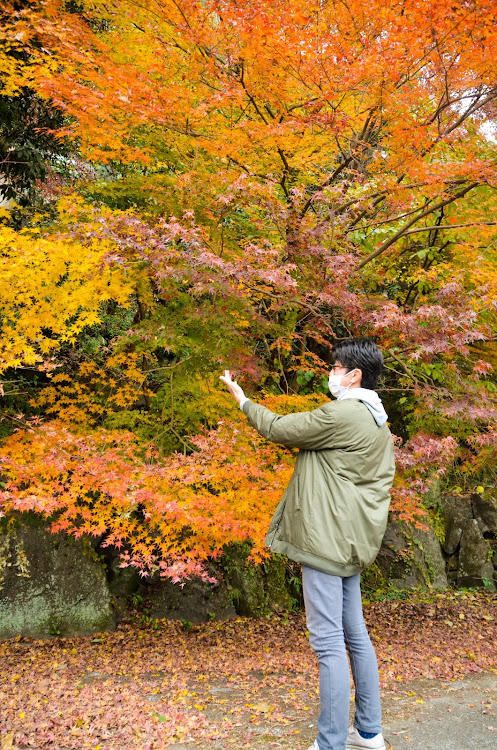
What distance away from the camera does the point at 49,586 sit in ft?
18.6

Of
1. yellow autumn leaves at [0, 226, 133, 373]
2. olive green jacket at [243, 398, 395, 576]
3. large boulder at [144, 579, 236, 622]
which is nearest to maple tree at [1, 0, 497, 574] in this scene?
yellow autumn leaves at [0, 226, 133, 373]

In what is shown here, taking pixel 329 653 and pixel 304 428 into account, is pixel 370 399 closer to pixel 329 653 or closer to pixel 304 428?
pixel 304 428

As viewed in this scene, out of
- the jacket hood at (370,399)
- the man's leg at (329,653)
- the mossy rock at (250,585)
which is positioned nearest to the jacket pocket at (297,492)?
the man's leg at (329,653)

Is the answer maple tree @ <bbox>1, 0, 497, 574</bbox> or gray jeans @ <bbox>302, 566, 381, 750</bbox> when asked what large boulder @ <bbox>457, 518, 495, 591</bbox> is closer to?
maple tree @ <bbox>1, 0, 497, 574</bbox>

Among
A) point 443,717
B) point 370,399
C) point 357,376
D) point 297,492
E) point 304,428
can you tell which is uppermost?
point 357,376

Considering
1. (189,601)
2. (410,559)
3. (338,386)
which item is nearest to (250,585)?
(189,601)

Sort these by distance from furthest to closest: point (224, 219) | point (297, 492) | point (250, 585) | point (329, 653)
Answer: point (250, 585)
point (224, 219)
point (297, 492)
point (329, 653)

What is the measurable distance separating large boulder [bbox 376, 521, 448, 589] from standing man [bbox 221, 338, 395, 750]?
6.03 m

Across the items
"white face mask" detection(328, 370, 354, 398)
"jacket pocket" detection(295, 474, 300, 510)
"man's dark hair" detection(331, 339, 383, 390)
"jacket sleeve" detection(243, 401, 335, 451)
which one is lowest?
"jacket pocket" detection(295, 474, 300, 510)

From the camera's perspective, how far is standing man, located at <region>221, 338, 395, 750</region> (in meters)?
2.21

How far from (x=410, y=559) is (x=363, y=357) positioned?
22.2ft

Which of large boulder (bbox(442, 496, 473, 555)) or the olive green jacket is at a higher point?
the olive green jacket

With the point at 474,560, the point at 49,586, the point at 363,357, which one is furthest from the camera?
the point at 474,560

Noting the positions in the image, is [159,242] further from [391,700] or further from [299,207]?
[391,700]
